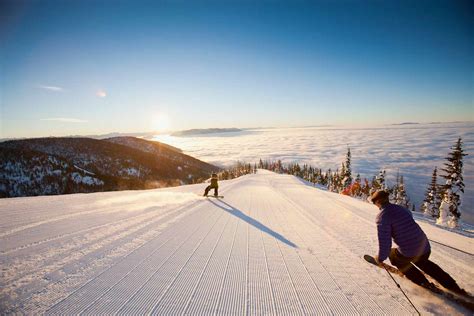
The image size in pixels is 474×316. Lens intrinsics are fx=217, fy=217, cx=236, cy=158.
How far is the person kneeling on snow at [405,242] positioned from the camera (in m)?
4.12

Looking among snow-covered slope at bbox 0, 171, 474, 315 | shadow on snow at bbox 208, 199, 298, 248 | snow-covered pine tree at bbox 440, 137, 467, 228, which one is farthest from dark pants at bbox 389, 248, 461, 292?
snow-covered pine tree at bbox 440, 137, 467, 228

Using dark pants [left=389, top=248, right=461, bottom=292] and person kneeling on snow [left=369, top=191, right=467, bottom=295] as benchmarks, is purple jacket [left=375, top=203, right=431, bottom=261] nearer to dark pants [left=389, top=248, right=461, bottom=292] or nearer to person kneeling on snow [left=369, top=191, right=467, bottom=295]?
person kneeling on snow [left=369, top=191, right=467, bottom=295]

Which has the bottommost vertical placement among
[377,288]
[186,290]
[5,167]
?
[5,167]

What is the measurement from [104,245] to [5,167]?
494ft

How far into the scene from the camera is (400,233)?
166 inches

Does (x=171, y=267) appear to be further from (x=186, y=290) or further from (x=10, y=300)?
(x=10, y=300)

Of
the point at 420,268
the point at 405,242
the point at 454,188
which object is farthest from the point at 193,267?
the point at 454,188

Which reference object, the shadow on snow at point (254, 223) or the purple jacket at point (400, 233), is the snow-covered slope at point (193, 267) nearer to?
the shadow on snow at point (254, 223)

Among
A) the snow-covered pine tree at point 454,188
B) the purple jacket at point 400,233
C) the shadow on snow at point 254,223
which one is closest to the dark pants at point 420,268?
the purple jacket at point 400,233

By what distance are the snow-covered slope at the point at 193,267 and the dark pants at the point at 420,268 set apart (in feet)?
0.90

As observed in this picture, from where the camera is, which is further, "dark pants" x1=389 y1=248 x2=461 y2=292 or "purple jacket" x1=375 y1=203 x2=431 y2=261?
"purple jacket" x1=375 y1=203 x2=431 y2=261

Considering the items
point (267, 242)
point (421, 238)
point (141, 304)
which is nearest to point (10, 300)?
point (141, 304)

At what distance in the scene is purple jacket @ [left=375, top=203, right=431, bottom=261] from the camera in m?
4.15

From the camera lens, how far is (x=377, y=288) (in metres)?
4.14
